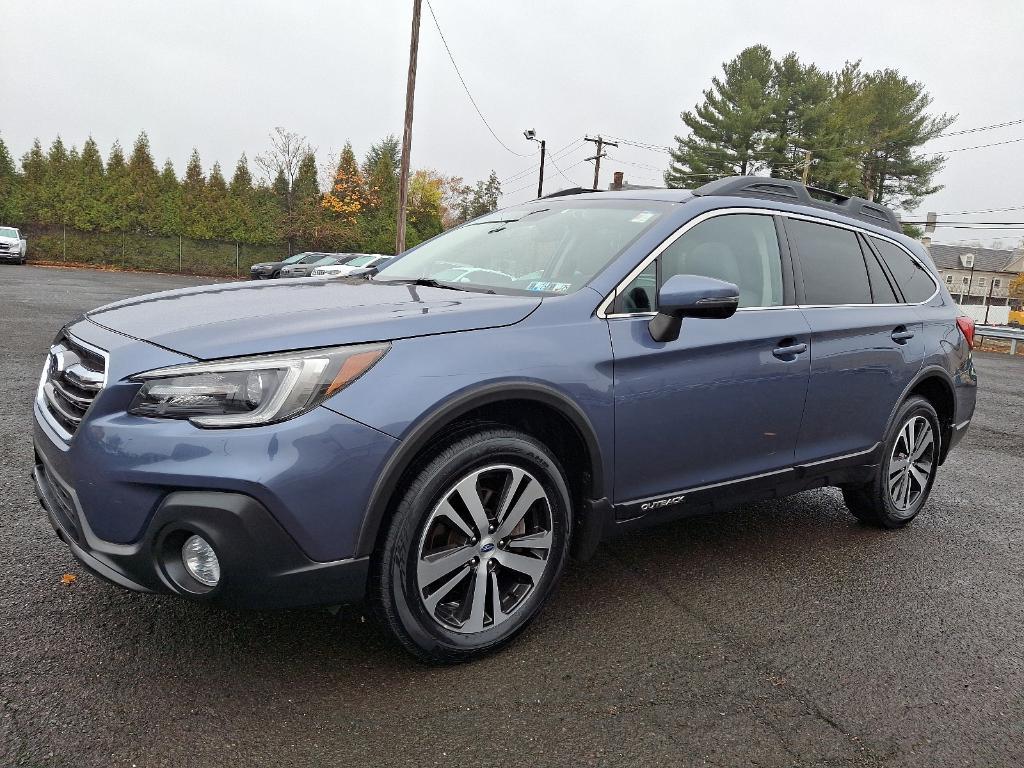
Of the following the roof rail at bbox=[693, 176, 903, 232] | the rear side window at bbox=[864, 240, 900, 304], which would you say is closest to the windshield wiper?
the roof rail at bbox=[693, 176, 903, 232]

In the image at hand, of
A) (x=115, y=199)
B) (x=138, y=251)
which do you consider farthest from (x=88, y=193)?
(x=138, y=251)

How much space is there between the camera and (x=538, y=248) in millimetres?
3443

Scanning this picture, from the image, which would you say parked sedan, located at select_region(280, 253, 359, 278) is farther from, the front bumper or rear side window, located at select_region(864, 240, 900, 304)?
the front bumper

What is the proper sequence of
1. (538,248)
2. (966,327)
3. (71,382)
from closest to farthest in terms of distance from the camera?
(71,382)
(538,248)
(966,327)

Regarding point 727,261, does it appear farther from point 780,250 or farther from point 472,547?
point 472,547

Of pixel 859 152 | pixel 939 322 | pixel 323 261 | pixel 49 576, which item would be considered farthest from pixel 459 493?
pixel 859 152

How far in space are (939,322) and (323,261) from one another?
2553 centimetres

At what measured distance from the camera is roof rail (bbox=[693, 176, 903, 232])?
3572mm

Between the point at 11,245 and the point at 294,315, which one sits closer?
the point at 294,315

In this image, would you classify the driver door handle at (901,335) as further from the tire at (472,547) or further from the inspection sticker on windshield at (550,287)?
the tire at (472,547)

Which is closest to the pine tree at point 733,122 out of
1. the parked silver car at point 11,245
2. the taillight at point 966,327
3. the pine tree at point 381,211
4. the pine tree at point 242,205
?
the pine tree at point 381,211

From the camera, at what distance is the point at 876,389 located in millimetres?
3969

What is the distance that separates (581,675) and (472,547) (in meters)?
0.58

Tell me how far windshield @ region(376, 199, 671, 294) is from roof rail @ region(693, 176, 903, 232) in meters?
0.38
